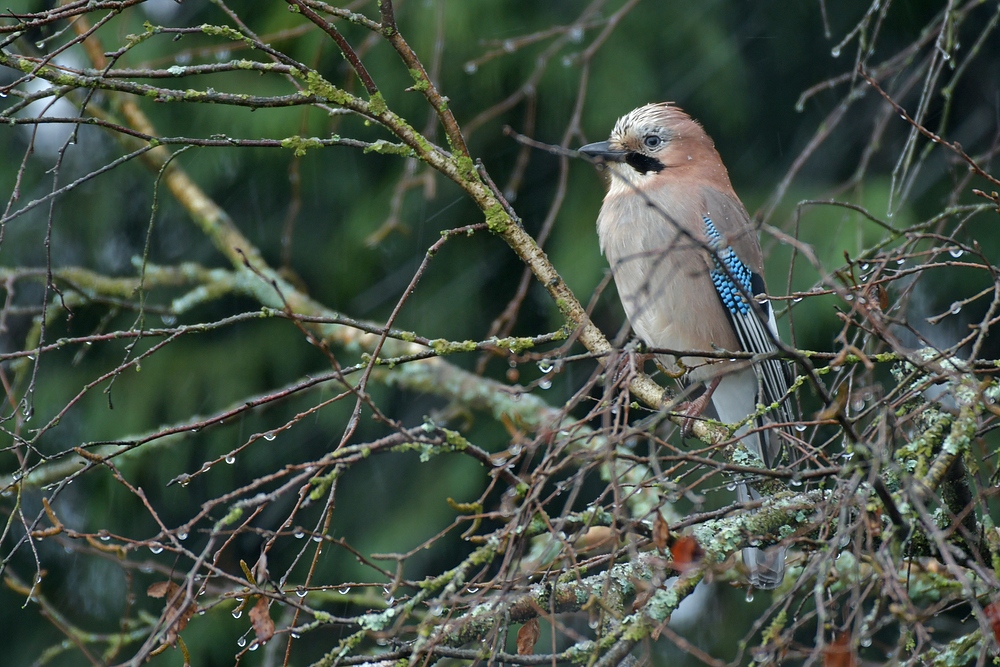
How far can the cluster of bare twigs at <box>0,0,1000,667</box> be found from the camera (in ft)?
4.23

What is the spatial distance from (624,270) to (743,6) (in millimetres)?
1777

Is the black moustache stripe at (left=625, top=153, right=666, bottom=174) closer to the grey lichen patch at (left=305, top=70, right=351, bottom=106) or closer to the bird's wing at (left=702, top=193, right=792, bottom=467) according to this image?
the bird's wing at (left=702, top=193, right=792, bottom=467)

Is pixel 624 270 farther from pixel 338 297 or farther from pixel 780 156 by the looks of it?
pixel 338 297

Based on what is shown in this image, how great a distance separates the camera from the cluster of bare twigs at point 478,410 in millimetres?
1288

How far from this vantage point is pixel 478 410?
13.3 ft

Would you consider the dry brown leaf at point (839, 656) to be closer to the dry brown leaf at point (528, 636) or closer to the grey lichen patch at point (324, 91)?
the dry brown leaf at point (528, 636)

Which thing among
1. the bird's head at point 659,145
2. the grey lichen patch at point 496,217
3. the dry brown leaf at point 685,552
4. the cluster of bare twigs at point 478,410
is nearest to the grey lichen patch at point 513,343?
the cluster of bare twigs at point 478,410

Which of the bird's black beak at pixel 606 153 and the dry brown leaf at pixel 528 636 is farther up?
the bird's black beak at pixel 606 153

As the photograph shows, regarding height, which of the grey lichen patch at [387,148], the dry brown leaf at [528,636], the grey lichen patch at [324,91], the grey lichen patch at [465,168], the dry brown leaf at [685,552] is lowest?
the dry brown leaf at [528,636]

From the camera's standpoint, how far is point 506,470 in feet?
4.28

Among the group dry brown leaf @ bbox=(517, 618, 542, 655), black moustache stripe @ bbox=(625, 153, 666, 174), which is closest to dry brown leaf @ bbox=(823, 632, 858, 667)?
dry brown leaf @ bbox=(517, 618, 542, 655)

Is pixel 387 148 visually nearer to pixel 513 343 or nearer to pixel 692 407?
pixel 513 343

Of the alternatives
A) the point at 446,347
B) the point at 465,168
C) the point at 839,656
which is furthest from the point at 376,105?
the point at 839,656

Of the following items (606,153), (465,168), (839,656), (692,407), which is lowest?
(692,407)
